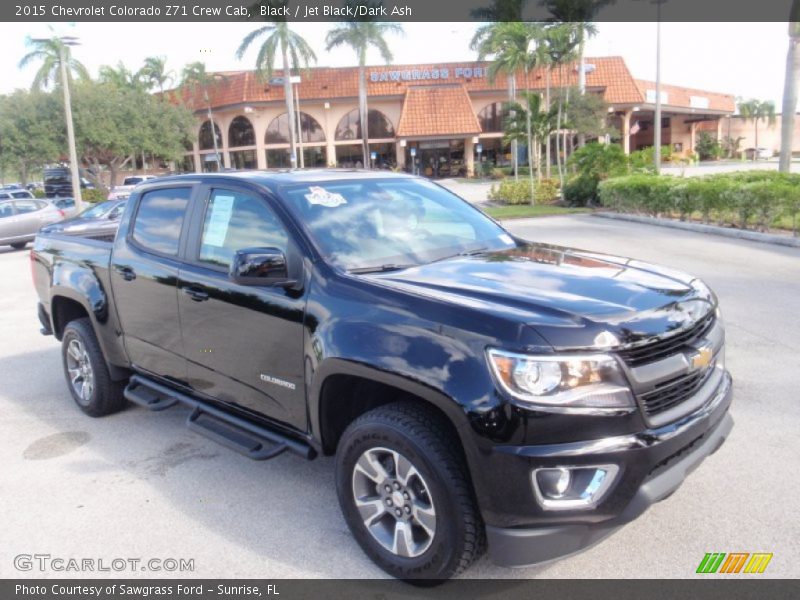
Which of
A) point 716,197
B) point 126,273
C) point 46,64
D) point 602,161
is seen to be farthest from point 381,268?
point 46,64

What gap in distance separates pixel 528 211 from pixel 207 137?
42.5 m

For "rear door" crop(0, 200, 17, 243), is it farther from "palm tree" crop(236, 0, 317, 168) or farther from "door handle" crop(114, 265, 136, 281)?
"palm tree" crop(236, 0, 317, 168)

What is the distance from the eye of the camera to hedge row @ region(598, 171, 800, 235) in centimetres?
1369

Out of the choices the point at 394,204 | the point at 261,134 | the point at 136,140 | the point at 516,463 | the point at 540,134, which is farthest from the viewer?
the point at 261,134

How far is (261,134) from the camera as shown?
5394 cm

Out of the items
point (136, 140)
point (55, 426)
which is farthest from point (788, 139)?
point (136, 140)

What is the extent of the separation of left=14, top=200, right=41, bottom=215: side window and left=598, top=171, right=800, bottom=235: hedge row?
56.1ft

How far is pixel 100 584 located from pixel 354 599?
1285 mm

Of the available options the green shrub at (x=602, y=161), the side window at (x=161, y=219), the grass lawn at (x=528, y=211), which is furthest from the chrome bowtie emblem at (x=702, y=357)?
the green shrub at (x=602, y=161)

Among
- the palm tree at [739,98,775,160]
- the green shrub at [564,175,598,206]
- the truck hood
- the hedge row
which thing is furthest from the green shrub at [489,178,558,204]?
the palm tree at [739,98,775,160]

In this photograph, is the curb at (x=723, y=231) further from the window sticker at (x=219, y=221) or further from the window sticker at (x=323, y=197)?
the window sticker at (x=219, y=221)

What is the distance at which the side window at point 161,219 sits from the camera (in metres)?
4.52

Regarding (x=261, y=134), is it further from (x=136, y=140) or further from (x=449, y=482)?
(x=449, y=482)

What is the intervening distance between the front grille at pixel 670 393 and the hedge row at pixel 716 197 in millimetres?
11845
